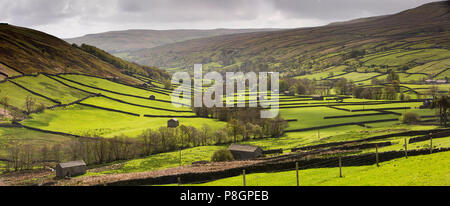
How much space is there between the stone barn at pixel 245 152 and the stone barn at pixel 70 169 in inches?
815

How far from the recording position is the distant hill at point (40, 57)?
92.6 meters

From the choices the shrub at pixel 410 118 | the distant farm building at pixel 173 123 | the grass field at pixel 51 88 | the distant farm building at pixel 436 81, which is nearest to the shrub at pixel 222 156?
the distant farm building at pixel 173 123

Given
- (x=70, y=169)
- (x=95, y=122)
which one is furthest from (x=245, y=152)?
(x=95, y=122)

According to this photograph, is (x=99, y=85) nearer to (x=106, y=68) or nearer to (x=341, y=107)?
(x=106, y=68)

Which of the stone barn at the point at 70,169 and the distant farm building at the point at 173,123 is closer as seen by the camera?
the stone barn at the point at 70,169

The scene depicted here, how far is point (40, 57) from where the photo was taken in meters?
104

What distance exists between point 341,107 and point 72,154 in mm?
64509

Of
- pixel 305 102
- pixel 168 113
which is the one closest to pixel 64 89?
pixel 168 113

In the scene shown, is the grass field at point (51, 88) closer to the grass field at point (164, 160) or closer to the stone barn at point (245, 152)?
the grass field at point (164, 160)

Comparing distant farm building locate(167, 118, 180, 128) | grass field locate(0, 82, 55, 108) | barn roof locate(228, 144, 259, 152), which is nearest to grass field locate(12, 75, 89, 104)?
grass field locate(0, 82, 55, 108)

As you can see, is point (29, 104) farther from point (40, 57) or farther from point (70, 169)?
point (40, 57)

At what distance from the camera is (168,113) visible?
8494cm

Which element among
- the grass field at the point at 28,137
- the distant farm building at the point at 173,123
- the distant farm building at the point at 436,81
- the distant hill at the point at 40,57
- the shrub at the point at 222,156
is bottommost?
the shrub at the point at 222,156
